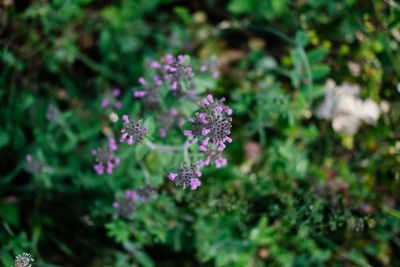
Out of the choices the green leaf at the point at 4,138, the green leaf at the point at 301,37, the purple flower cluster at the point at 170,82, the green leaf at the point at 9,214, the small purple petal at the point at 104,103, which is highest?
the green leaf at the point at 301,37

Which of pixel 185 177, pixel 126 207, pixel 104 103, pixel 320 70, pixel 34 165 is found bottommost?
pixel 185 177

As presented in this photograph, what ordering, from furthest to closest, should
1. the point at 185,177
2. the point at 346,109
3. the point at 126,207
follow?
the point at 346,109 < the point at 126,207 < the point at 185,177

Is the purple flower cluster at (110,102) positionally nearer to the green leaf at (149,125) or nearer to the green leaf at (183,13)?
the green leaf at (149,125)

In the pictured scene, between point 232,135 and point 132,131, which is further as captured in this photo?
point 232,135

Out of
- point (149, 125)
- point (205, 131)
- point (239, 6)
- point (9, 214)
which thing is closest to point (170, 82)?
point (149, 125)

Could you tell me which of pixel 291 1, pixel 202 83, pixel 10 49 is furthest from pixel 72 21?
pixel 291 1

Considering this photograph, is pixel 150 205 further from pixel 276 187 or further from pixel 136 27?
pixel 136 27

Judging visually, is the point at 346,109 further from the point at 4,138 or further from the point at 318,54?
the point at 4,138

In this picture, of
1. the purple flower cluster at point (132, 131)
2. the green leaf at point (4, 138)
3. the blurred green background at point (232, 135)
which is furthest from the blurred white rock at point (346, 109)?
the green leaf at point (4, 138)
